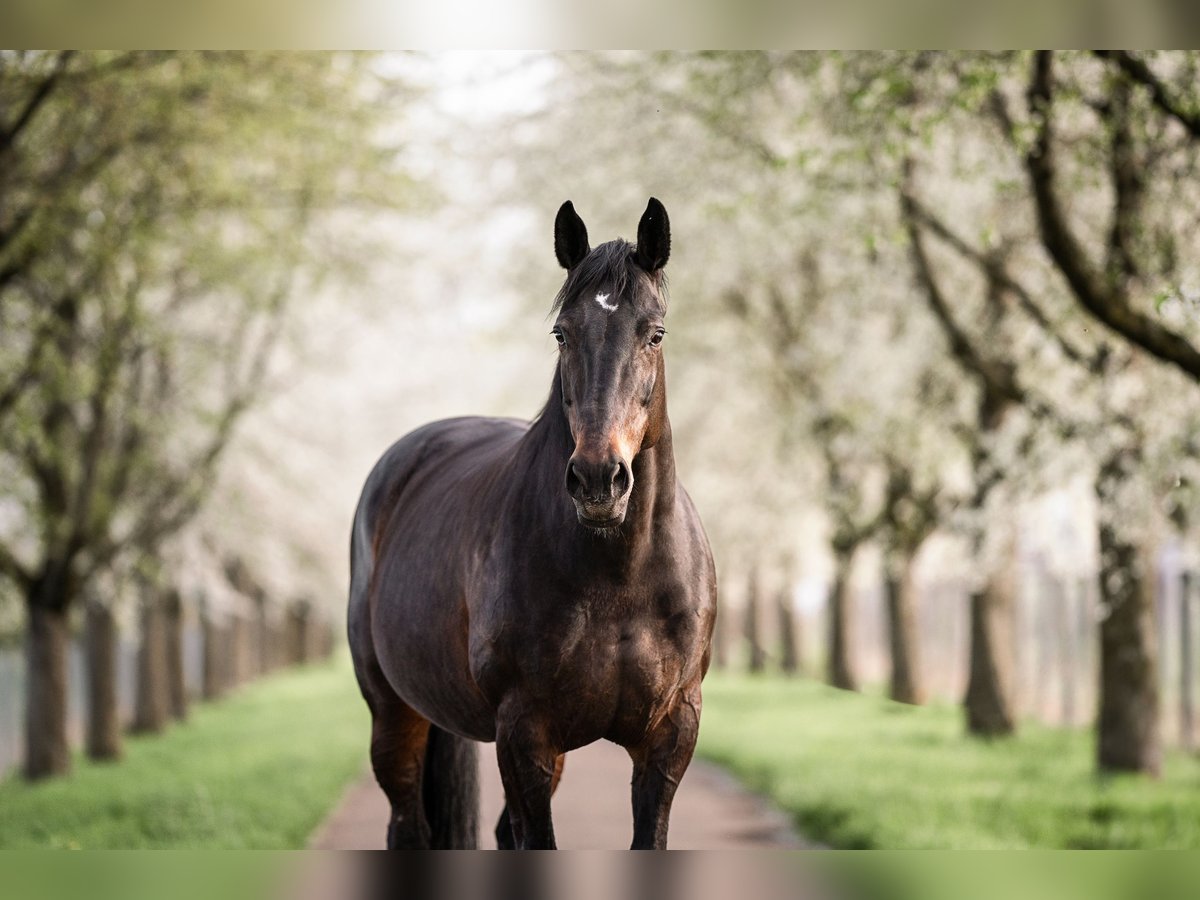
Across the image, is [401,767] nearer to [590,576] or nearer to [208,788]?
[590,576]

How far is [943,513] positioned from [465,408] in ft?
45.4

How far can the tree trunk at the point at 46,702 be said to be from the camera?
13.4 m

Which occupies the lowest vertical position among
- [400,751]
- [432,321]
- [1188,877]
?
[1188,877]

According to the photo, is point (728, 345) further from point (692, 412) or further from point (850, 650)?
point (850, 650)

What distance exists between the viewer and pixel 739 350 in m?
17.9

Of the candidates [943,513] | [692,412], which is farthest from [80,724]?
[943,513]

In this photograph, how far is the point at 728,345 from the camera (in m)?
18.0

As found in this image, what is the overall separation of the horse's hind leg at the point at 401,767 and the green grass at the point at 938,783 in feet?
11.1

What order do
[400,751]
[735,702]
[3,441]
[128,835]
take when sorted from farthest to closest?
1. [735,702]
2. [3,441]
3. [128,835]
4. [400,751]

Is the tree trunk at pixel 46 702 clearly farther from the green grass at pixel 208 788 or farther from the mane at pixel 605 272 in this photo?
the mane at pixel 605 272

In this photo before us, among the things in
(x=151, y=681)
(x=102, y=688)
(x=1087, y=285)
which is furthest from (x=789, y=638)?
(x=1087, y=285)

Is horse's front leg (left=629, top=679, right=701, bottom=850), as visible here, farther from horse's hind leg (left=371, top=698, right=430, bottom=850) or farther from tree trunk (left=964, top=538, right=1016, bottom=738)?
tree trunk (left=964, top=538, right=1016, bottom=738)

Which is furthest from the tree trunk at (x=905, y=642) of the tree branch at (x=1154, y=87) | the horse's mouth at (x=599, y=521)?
the horse's mouth at (x=599, y=521)

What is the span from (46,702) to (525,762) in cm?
1113
